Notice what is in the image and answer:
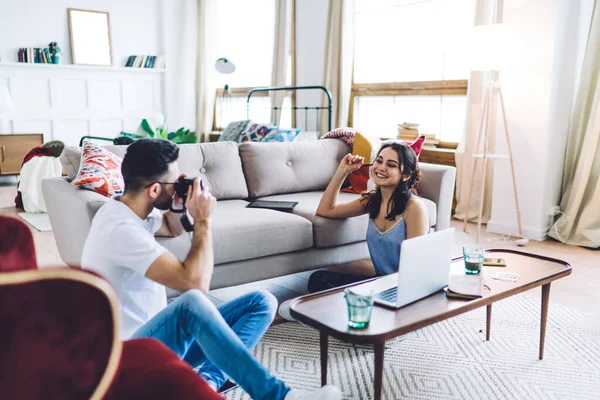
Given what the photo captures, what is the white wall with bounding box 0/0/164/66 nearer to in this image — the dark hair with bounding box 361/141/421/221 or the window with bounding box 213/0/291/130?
the window with bounding box 213/0/291/130

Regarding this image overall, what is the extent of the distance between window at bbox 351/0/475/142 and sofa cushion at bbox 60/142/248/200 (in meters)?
2.29

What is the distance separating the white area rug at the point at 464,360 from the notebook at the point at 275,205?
66cm

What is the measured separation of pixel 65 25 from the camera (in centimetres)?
703

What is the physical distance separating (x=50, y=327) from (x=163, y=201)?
987 millimetres

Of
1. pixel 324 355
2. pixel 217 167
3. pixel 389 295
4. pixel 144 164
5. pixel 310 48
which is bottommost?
pixel 324 355

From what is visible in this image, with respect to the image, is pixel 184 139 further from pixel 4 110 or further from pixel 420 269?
pixel 420 269

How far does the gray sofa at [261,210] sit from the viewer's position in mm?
2463

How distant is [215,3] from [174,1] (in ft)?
2.41

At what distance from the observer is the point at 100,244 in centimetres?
147

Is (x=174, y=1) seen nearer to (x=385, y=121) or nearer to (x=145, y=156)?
(x=385, y=121)

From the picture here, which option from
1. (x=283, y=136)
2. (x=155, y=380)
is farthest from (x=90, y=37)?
(x=155, y=380)

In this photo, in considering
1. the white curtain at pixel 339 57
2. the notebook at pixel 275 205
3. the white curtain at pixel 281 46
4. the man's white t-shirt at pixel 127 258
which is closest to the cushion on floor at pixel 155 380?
the man's white t-shirt at pixel 127 258

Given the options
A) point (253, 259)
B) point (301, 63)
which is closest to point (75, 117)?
point (301, 63)

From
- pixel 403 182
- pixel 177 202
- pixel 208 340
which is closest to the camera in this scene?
pixel 208 340
